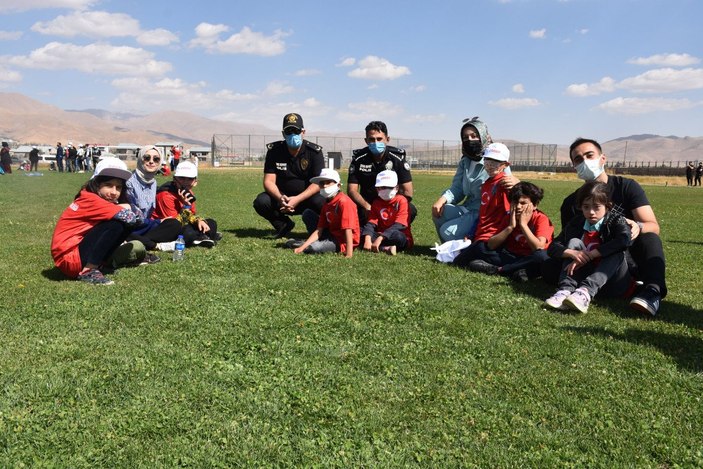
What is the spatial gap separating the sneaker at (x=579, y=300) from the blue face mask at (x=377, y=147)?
3.99 metres

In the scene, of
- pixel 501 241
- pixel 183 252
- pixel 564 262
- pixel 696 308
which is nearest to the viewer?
pixel 696 308

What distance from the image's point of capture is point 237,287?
18.1ft

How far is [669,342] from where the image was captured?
13.5 ft

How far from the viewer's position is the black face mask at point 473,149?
24.6 feet

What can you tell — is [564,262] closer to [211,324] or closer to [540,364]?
[540,364]

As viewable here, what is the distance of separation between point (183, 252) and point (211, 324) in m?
3.13

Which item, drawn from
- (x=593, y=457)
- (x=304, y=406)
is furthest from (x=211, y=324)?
(x=593, y=457)

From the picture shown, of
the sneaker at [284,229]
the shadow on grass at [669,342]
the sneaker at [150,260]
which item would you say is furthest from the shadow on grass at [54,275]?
the shadow on grass at [669,342]

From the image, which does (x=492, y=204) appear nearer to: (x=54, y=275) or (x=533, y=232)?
(x=533, y=232)

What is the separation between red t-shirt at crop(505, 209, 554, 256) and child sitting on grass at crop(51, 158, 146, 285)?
14.1 feet

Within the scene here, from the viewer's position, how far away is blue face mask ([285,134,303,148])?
8680 millimetres

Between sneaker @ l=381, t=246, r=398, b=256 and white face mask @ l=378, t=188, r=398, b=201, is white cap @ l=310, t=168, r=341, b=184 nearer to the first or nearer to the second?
white face mask @ l=378, t=188, r=398, b=201

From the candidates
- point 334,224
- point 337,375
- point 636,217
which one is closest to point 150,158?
point 334,224

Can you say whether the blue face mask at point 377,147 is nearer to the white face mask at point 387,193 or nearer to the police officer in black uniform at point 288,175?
the white face mask at point 387,193
